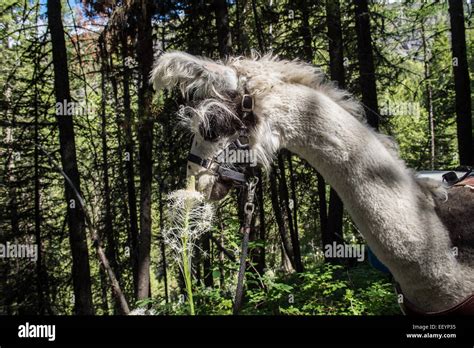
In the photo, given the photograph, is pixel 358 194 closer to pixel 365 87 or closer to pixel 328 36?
pixel 365 87

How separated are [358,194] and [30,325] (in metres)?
2.45

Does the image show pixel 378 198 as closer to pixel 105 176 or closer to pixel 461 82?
pixel 461 82

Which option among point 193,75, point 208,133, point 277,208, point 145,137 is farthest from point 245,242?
point 277,208

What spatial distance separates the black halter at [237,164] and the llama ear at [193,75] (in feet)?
0.49

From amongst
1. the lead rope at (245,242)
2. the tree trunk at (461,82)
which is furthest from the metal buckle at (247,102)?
the tree trunk at (461,82)

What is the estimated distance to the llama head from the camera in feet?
6.69

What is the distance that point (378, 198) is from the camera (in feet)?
7.00

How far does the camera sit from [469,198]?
8.03ft

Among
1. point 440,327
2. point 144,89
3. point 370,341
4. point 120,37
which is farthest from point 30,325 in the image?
point 120,37

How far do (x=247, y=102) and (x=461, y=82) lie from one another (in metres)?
7.56

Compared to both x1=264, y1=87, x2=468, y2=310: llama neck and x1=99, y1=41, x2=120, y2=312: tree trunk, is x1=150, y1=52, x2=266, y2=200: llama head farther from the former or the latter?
x1=99, y1=41, x2=120, y2=312: tree trunk

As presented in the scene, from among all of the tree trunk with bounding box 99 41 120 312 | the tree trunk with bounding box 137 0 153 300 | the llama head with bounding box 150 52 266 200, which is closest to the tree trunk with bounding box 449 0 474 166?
the tree trunk with bounding box 137 0 153 300

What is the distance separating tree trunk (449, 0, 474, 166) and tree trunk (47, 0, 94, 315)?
7.61 meters

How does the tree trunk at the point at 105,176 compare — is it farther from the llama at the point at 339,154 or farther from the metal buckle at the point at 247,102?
the metal buckle at the point at 247,102
